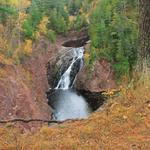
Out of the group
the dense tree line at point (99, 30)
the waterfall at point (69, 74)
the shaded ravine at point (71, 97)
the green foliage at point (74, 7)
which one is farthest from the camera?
the green foliage at point (74, 7)

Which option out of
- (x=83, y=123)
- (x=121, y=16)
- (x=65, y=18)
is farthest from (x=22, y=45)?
(x=83, y=123)

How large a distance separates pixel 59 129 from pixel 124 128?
50.1 inches

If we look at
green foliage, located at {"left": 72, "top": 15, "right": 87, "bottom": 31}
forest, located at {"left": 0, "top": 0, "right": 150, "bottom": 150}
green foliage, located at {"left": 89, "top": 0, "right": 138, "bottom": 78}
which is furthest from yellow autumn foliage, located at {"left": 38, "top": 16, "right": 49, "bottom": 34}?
green foliage, located at {"left": 72, "top": 15, "right": 87, "bottom": 31}

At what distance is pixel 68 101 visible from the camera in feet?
140

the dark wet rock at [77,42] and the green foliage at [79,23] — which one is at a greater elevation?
the green foliage at [79,23]

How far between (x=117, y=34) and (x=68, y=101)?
12369 mm

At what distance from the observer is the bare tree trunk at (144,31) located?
8.86 m

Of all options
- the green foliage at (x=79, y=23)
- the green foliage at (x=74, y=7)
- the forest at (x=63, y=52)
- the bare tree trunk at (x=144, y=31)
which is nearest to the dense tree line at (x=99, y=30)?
the forest at (x=63, y=52)

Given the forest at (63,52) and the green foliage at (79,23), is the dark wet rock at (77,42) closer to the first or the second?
the forest at (63,52)

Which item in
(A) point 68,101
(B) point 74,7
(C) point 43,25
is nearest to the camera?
(A) point 68,101

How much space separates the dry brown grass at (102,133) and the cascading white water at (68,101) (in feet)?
85.5

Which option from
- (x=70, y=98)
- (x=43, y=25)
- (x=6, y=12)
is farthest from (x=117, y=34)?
(x=6, y=12)

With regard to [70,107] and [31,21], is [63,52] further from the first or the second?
[70,107]

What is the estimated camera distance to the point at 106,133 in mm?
7730
